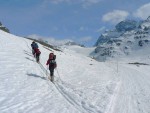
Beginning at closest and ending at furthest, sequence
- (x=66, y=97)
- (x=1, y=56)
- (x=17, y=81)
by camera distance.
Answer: (x=66, y=97) < (x=17, y=81) < (x=1, y=56)

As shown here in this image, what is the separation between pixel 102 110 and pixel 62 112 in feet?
7.31

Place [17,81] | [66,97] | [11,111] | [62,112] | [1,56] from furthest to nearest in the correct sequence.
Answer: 1. [1,56]
2. [17,81]
3. [66,97]
4. [62,112]
5. [11,111]

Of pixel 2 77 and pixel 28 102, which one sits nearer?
pixel 28 102

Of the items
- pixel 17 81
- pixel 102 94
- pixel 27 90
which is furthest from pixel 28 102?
pixel 102 94

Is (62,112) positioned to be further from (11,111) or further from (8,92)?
(8,92)

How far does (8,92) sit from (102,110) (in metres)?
5.31

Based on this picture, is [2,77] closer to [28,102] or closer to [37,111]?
[28,102]

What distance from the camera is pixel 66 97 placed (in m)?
19.0

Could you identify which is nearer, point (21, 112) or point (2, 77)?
point (21, 112)

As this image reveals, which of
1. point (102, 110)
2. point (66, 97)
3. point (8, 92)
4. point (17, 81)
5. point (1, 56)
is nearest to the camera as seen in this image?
point (102, 110)

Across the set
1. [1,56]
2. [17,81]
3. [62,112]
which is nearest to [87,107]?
[62,112]

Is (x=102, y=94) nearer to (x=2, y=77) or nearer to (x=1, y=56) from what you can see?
(x=2, y=77)

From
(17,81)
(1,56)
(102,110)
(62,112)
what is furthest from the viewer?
(1,56)

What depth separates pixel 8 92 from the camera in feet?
58.5
